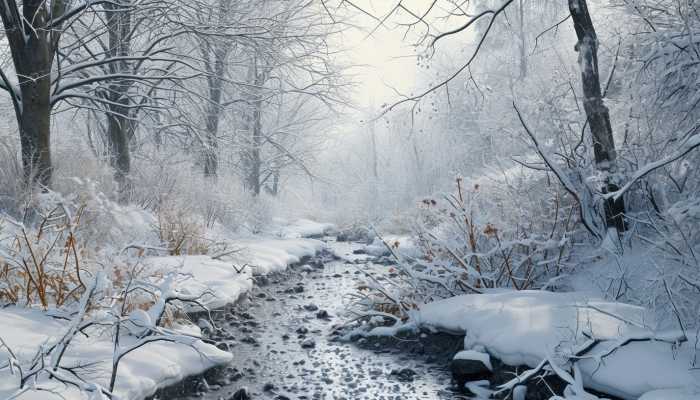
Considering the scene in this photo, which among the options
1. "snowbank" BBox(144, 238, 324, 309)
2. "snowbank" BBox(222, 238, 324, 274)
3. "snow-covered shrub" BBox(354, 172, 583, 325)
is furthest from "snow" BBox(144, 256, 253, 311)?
"snow-covered shrub" BBox(354, 172, 583, 325)

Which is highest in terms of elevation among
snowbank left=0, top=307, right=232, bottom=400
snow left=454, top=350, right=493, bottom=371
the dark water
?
snowbank left=0, top=307, right=232, bottom=400

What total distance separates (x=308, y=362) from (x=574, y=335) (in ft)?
7.68

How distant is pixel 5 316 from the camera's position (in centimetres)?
354

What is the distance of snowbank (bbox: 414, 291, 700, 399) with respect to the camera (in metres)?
2.96

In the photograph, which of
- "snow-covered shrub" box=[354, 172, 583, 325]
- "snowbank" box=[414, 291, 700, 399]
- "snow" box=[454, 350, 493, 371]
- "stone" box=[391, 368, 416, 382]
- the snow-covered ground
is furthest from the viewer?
"snow-covered shrub" box=[354, 172, 583, 325]

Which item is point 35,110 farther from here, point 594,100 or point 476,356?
point 594,100

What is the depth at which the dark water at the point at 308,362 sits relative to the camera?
3.98 m

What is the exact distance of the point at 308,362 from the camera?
4.72 metres

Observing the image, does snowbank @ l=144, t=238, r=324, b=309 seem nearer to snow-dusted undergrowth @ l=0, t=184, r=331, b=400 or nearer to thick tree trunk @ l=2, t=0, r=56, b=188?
snow-dusted undergrowth @ l=0, t=184, r=331, b=400

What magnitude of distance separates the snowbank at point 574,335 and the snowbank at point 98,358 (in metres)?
2.14

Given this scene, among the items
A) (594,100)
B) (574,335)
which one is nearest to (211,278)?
(574,335)

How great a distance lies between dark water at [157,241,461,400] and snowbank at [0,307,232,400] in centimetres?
16

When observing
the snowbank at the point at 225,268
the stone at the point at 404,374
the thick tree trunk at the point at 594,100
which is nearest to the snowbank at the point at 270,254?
the snowbank at the point at 225,268

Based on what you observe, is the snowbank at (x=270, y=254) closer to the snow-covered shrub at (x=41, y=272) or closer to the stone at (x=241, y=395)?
the snow-covered shrub at (x=41, y=272)
